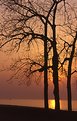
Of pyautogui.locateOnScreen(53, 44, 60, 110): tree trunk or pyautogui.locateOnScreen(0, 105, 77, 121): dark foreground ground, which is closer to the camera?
pyautogui.locateOnScreen(0, 105, 77, 121): dark foreground ground

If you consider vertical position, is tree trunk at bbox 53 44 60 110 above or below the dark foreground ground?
above

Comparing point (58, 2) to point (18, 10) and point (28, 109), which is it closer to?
point (18, 10)

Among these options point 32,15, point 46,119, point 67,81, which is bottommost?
point 46,119

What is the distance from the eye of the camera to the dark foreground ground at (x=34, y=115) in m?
17.6

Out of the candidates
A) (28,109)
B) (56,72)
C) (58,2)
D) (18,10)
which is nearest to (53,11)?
(58,2)

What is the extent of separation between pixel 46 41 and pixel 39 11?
2.08 meters

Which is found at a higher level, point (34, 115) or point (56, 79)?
point (56, 79)

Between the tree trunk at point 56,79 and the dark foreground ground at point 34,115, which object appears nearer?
the dark foreground ground at point 34,115

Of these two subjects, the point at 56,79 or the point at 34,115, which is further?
the point at 56,79

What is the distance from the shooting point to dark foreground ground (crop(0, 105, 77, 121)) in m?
17.6

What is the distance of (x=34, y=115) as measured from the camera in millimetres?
18016

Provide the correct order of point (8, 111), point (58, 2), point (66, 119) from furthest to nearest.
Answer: point (58, 2) → point (8, 111) → point (66, 119)

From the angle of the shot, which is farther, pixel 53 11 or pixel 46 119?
pixel 53 11

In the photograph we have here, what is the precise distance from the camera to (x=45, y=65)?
26.5m
